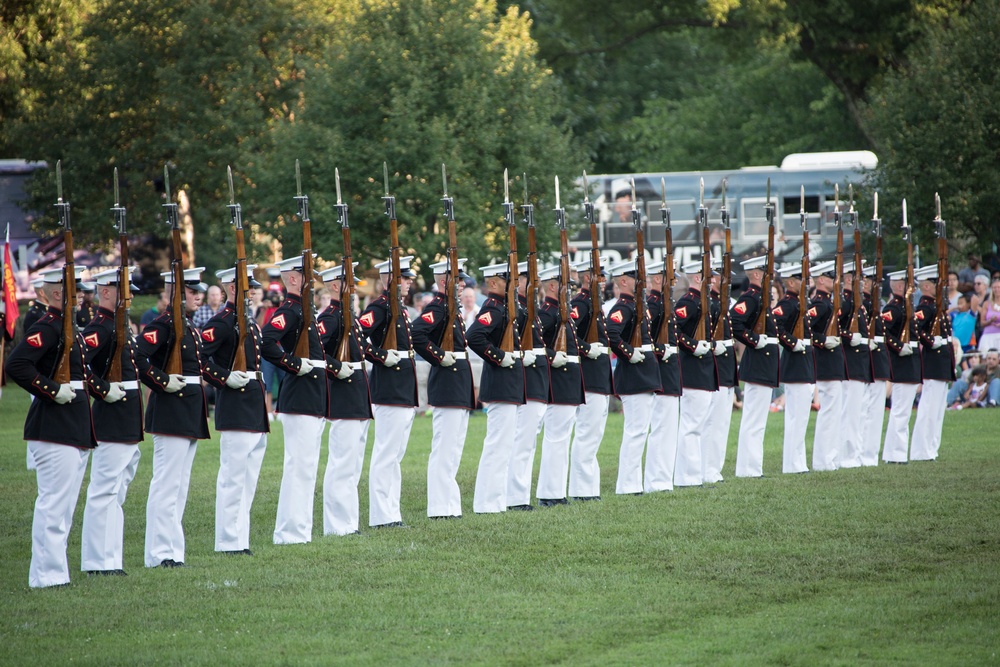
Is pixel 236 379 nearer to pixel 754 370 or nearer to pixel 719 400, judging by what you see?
pixel 719 400

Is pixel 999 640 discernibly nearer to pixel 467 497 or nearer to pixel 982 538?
pixel 982 538

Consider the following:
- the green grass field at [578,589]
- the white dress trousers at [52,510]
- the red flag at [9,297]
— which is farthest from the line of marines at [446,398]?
the red flag at [9,297]

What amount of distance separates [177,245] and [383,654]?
13.5 ft

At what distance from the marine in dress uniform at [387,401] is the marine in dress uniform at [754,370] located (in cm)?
420

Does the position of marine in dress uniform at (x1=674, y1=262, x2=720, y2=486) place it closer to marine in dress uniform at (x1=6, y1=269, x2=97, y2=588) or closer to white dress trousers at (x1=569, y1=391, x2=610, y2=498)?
white dress trousers at (x1=569, y1=391, x2=610, y2=498)

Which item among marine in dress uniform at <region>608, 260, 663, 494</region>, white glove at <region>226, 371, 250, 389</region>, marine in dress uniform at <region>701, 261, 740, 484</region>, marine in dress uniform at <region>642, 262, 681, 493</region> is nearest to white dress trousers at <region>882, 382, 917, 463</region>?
marine in dress uniform at <region>701, 261, 740, 484</region>

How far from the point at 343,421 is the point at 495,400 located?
1.53 meters

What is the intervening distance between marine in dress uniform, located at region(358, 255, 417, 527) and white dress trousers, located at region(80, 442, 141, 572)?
241cm

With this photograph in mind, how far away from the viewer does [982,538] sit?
34.3 feet

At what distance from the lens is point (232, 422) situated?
10.4 meters

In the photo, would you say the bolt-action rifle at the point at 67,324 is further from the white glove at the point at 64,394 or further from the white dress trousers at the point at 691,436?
the white dress trousers at the point at 691,436

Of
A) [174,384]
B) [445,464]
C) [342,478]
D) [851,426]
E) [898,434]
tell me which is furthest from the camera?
[898,434]

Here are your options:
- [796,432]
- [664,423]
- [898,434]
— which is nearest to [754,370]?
[796,432]

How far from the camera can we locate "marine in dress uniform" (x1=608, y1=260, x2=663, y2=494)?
43.6 feet
